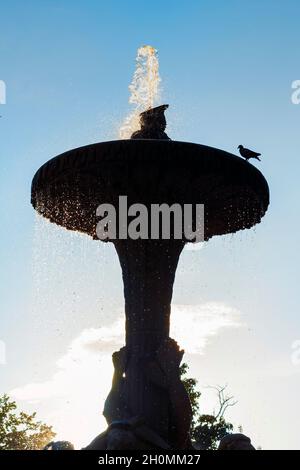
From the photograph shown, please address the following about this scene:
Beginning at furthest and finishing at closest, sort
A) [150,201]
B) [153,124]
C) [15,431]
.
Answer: [15,431] → [153,124] → [150,201]


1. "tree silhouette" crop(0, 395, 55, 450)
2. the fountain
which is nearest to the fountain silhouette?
the fountain

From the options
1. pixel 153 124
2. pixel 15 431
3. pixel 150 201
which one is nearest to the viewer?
pixel 150 201

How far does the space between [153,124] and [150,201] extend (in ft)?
4.69

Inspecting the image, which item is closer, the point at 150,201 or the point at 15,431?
the point at 150,201

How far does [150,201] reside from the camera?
346 inches

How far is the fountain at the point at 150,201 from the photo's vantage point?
808 cm

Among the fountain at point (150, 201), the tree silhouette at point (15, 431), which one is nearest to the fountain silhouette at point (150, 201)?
the fountain at point (150, 201)

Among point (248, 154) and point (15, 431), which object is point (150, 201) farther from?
point (15, 431)

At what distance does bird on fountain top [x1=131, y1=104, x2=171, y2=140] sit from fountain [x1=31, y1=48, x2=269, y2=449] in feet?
0.06

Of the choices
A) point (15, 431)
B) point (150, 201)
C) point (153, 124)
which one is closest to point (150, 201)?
point (150, 201)

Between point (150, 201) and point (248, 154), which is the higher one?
point (248, 154)

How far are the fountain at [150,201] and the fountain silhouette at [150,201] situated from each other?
13mm

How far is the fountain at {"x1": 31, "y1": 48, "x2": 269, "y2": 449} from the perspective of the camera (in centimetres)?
808
